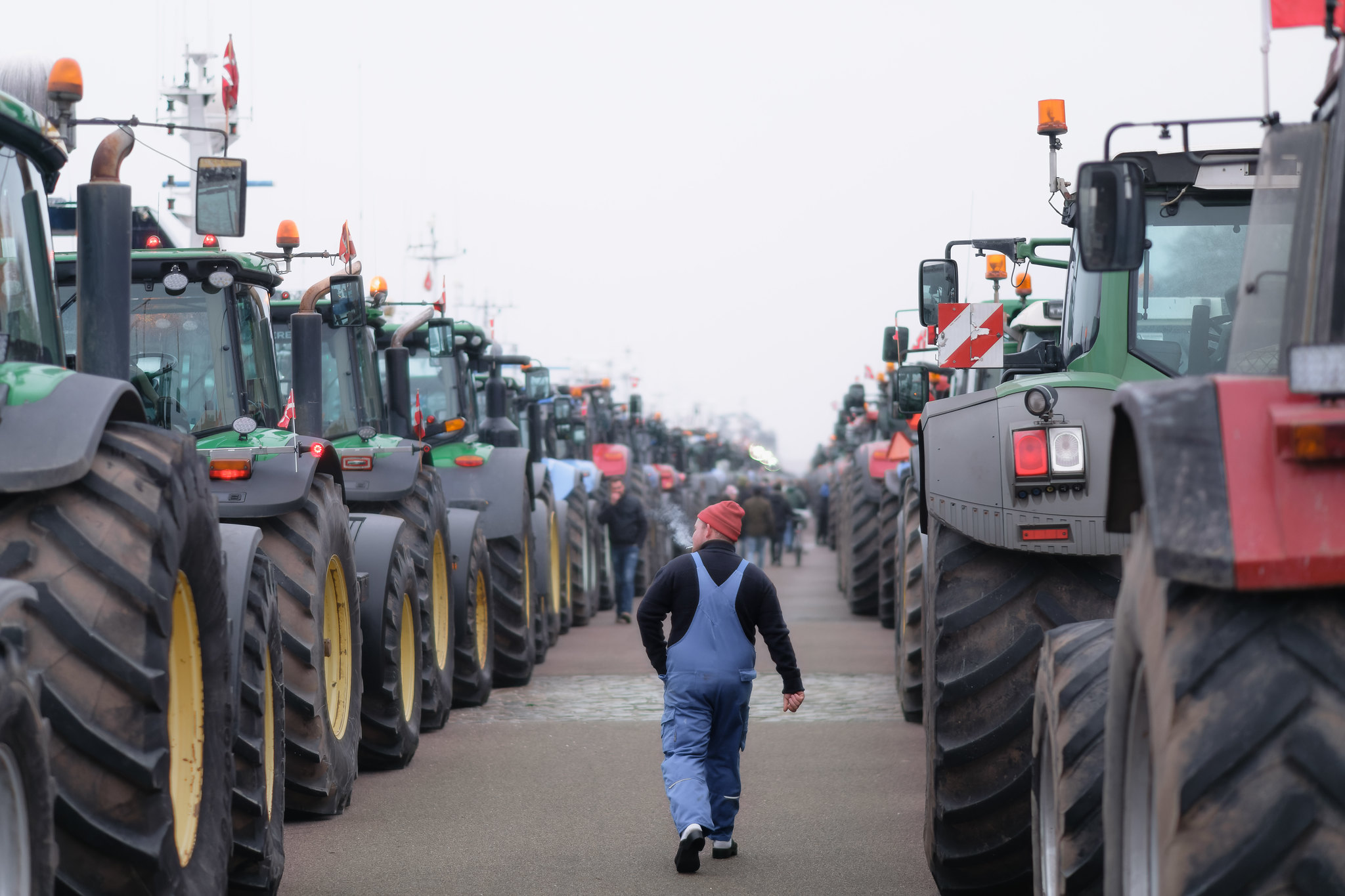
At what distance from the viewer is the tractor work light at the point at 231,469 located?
24.5 ft

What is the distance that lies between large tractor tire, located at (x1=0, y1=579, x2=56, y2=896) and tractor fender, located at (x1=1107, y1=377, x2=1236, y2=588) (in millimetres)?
2223

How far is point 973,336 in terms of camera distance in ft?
34.8

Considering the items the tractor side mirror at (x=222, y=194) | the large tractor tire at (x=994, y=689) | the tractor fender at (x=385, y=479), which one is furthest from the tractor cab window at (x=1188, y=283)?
the tractor fender at (x=385, y=479)

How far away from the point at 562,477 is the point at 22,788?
16533mm

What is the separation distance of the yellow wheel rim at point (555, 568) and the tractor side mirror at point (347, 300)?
709 cm

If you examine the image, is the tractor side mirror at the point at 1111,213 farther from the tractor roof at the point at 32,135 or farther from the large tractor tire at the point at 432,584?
the large tractor tire at the point at 432,584

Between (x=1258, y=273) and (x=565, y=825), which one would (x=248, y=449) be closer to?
(x=565, y=825)

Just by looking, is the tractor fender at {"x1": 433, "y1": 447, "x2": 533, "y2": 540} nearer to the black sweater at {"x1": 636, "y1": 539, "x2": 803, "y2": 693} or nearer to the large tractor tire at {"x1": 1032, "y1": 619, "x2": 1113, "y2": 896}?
the black sweater at {"x1": 636, "y1": 539, "x2": 803, "y2": 693}

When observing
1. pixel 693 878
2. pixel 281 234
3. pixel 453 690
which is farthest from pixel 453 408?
pixel 693 878

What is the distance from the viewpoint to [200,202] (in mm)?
6844

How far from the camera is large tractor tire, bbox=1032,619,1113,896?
4.07m

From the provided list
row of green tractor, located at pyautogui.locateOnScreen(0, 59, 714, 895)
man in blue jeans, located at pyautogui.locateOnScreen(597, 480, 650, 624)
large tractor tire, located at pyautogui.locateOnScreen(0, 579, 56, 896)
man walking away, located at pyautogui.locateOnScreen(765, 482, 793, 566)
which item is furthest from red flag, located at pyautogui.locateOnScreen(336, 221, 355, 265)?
man walking away, located at pyautogui.locateOnScreen(765, 482, 793, 566)

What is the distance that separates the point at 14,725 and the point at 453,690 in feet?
29.9

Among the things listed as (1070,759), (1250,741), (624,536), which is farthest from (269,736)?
(624,536)
